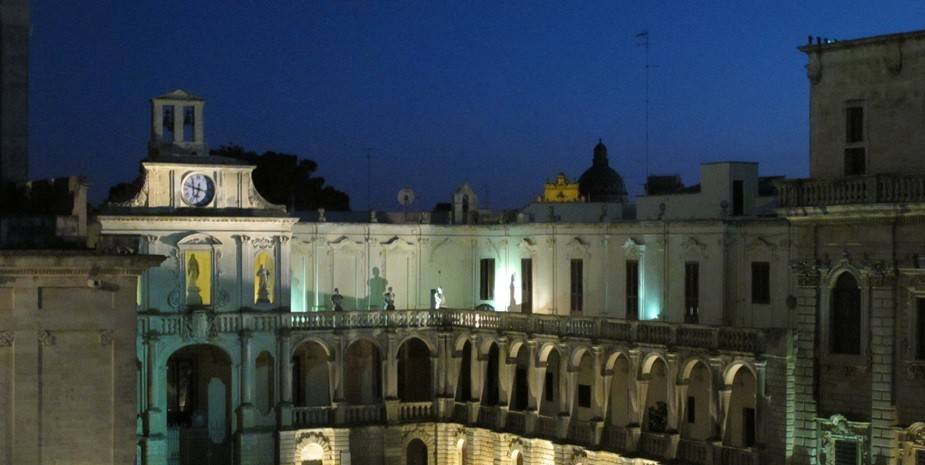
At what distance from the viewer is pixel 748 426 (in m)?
62.5

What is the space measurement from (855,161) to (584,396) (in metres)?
21.4

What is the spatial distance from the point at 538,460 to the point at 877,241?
23229 millimetres

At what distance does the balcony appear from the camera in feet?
167

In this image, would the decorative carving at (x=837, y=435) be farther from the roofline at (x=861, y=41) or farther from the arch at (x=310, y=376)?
the arch at (x=310, y=376)

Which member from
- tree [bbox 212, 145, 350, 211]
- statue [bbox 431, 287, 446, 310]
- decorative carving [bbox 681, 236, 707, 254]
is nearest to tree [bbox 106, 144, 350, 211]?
tree [bbox 212, 145, 350, 211]

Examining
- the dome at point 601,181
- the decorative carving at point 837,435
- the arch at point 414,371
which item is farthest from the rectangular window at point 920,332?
the dome at point 601,181

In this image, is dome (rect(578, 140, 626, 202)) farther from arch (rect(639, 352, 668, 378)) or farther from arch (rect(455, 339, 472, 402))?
arch (rect(639, 352, 668, 378))

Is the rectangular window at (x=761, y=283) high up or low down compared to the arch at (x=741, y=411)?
up

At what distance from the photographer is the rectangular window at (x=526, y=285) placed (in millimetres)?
76500

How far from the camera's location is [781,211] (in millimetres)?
54969

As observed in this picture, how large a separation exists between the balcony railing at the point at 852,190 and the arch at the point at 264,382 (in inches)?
1053

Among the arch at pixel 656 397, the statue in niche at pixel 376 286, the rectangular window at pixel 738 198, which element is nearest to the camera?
the rectangular window at pixel 738 198

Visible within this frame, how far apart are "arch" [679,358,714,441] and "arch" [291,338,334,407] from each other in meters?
18.5

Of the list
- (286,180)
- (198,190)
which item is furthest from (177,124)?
(286,180)
